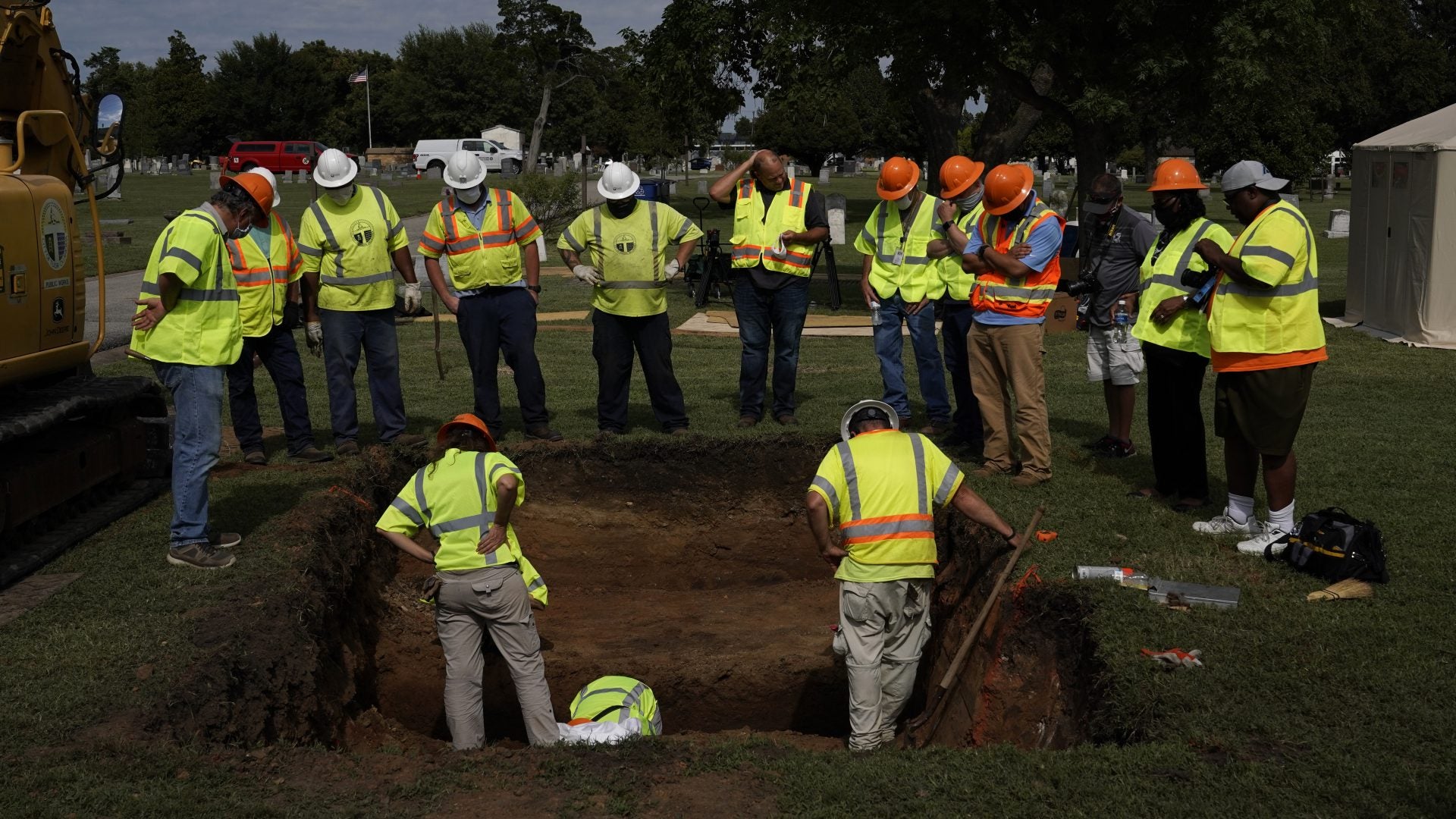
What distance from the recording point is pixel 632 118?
58469mm

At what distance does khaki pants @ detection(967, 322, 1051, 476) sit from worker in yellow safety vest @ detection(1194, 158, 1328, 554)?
4.81 feet

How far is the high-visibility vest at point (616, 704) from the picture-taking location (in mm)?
6922

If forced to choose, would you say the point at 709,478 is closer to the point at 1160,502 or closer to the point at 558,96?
the point at 1160,502

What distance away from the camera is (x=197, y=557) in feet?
24.6

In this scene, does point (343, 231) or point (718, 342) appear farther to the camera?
point (718, 342)

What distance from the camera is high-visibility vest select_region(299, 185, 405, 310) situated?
380 inches

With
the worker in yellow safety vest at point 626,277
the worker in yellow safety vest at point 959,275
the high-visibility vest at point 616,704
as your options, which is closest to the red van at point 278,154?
the worker in yellow safety vest at point 626,277

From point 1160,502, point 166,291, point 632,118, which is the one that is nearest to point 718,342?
point 1160,502

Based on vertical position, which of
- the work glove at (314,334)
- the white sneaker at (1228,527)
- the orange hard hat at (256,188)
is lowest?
the white sneaker at (1228,527)

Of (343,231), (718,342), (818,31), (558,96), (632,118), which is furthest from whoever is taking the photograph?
(558,96)

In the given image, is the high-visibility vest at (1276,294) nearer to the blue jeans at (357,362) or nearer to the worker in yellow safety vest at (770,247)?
the worker in yellow safety vest at (770,247)

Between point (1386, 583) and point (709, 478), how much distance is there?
4.94 meters

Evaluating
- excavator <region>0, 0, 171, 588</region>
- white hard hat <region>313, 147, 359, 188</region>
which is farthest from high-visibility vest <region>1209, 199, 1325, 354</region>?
excavator <region>0, 0, 171, 588</region>

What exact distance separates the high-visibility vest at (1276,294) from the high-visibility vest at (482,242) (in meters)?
5.15
